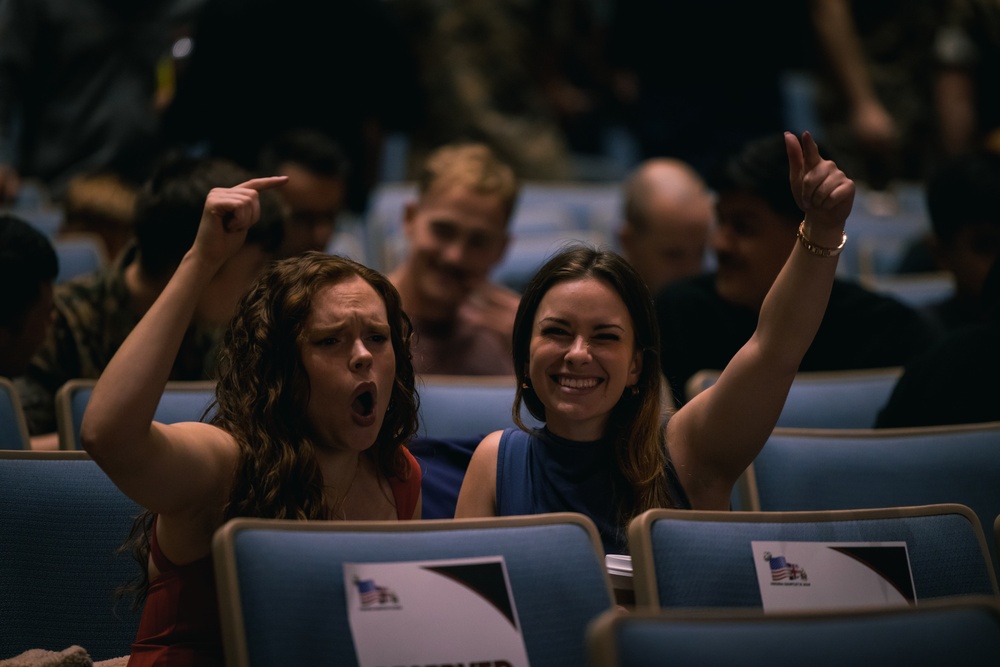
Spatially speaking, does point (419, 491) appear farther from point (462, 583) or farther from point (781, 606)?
point (781, 606)

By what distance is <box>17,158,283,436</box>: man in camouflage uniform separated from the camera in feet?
9.15

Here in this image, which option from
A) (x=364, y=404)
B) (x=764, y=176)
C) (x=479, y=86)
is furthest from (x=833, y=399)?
(x=479, y=86)

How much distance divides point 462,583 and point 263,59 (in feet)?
10.1

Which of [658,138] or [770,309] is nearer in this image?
[770,309]

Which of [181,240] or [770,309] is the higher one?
[181,240]

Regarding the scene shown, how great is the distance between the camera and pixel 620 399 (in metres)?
2.25

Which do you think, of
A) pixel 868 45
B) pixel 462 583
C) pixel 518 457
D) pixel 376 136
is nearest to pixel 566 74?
pixel 868 45

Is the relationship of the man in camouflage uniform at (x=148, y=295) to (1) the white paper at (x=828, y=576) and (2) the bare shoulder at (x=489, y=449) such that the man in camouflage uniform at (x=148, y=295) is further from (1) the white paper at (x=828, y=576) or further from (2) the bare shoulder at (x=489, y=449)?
(1) the white paper at (x=828, y=576)

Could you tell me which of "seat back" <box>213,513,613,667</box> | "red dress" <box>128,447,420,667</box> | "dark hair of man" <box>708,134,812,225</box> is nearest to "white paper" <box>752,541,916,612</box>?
"seat back" <box>213,513,613,667</box>

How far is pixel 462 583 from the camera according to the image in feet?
5.52

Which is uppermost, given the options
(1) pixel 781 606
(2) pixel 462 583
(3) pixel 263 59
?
(3) pixel 263 59

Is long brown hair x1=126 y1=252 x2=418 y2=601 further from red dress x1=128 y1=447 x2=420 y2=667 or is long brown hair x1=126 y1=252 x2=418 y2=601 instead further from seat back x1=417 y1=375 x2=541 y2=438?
seat back x1=417 y1=375 x2=541 y2=438

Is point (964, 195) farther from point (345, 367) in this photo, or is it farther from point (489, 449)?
Answer: point (345, 367)

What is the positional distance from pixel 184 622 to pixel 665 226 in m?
2.92
